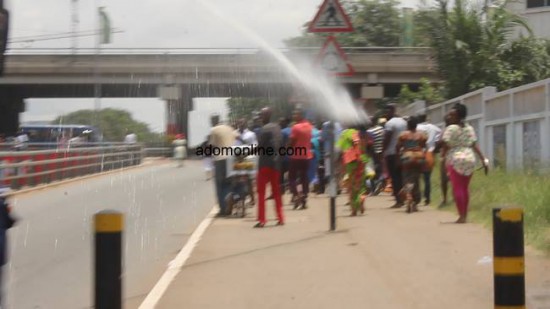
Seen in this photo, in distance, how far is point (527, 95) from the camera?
1587 centimetres

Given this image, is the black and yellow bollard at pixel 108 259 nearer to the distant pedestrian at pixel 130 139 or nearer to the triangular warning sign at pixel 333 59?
the triangular warning sign at pixel 333 59

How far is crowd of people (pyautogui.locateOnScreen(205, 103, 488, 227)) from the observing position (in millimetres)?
11617

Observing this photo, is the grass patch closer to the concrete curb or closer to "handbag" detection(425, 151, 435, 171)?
"handbag" detection(425, 151, 435, 171)

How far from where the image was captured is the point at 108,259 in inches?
196

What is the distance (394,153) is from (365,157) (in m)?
1.43

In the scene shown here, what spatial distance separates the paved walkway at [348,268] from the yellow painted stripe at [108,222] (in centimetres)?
248

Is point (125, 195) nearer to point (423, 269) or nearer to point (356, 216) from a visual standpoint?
point (356, 216)

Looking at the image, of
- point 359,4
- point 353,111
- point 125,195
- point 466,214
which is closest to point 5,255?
point 466,214

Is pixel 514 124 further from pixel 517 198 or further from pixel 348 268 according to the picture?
pixel 348 268

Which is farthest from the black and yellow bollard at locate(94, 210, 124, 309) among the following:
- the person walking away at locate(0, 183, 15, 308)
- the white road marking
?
the white road marking

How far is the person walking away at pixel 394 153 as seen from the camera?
14492 mm

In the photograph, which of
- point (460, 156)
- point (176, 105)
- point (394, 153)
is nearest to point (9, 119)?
point (460, 156)

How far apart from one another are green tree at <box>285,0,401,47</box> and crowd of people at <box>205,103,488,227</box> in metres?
21.1

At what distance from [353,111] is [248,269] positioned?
22.3 ft
